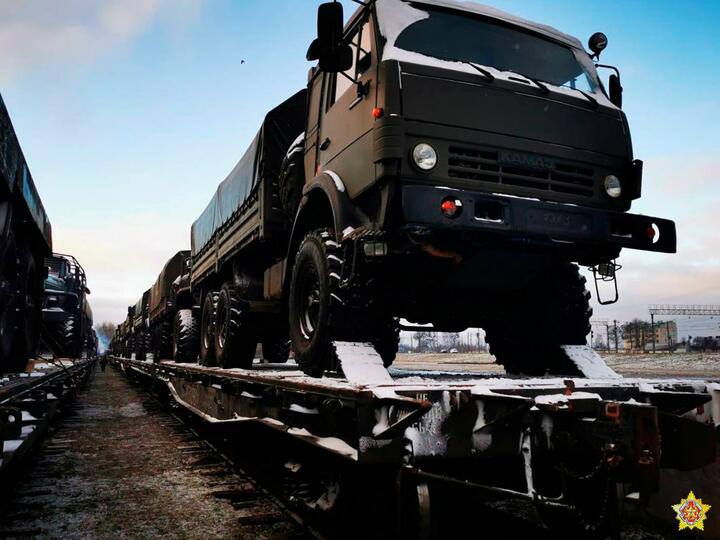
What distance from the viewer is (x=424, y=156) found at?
3.57m

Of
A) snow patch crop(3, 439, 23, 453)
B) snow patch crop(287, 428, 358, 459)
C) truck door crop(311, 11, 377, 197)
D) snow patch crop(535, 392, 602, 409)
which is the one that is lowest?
snow patch crop(3, 439, 23, 453)

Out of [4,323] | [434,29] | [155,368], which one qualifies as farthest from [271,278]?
[155,368]

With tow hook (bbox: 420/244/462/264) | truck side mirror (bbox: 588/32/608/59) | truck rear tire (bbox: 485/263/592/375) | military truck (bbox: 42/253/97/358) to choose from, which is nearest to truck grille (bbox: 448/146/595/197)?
tow hook (bbox: 420/244/462/264)

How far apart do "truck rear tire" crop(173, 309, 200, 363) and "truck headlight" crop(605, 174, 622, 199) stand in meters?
7.65

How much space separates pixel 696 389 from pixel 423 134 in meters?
2.03

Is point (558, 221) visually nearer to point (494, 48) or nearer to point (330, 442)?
point (494, 48)

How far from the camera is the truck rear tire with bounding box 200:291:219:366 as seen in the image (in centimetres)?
778

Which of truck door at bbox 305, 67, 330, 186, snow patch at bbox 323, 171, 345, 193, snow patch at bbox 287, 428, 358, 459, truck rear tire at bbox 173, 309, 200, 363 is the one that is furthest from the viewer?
truck rear tire at bbox 173, 309, 200, 363

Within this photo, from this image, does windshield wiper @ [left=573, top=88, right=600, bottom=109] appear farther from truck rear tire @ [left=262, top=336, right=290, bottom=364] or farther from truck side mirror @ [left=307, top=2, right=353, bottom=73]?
truck rear tire @ [left=262, top=336, right=290, bottom=364]

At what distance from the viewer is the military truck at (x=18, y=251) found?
419 cm

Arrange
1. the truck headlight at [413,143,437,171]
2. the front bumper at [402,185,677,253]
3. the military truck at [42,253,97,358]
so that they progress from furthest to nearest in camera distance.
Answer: the military truck at [42,253,97,358]
the truck headlight at [413,143,437,171]
the front bumper at [402,185,677,253]

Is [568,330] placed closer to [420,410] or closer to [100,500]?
[420,410]

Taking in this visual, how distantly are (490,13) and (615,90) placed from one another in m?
1.14

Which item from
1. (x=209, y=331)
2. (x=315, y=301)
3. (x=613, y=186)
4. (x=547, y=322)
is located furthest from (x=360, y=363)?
(x=209, y=331)
